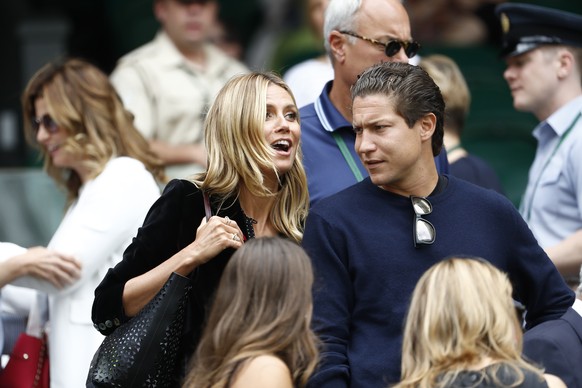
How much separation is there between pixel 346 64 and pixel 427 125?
3.14ft

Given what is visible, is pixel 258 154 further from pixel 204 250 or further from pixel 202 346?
pixel 202 346

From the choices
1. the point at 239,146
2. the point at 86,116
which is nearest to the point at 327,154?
the point at 239,146

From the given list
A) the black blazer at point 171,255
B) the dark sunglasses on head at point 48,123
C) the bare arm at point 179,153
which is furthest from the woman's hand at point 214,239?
the bare arm at point 179,153

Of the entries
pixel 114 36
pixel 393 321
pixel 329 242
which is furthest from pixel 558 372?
pixel 114 36

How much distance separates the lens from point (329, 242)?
460 centimetres

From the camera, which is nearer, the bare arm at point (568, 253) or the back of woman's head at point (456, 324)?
the back of woman's head at point (456, 324)

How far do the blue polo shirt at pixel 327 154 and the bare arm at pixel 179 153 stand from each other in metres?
2.14

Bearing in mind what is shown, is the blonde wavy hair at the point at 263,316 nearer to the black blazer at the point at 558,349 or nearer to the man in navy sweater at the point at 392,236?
the man in navy sweater at the point at 392,236

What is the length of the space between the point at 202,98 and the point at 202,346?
3794 mm

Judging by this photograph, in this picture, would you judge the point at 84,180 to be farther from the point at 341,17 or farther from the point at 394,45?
the point at 394,45

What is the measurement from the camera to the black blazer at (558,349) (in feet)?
14.9

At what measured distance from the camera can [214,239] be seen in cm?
460

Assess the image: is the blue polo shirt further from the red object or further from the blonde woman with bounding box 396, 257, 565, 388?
the red object

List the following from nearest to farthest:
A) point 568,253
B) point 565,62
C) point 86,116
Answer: point 568,253 → point 86,116 → point 565,62
